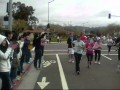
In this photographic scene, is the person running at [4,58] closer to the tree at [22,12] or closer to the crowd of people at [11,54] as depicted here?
the crowd of people at [11,54]

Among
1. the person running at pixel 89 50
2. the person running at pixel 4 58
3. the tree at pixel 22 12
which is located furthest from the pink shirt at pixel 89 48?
the tree at pixel 22 12

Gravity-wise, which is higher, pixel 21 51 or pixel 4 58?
pixel 4 58

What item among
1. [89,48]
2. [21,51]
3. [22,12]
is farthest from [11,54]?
[22,12]

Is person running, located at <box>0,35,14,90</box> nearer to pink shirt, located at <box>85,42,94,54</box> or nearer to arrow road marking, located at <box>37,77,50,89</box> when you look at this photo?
arrow road marking, located at <box>37,77,50,89</box>

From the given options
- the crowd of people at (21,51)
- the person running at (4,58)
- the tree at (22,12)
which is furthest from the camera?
the tree at (22,12)

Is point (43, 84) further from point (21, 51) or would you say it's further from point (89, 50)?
point (89, 50)

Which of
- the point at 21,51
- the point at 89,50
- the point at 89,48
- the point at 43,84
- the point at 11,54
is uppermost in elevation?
the point at 11,54

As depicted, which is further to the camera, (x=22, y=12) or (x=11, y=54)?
(x=22, y=12)

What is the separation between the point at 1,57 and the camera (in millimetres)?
9156

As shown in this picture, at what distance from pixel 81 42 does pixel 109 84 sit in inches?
145

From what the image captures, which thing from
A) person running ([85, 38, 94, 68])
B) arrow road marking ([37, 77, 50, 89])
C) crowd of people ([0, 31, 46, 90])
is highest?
crowd of people ([0, 31, 46, 90])

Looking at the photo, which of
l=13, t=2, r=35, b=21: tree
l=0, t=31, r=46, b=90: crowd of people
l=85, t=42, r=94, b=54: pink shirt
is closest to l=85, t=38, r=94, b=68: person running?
Result: l=85, t=42, r=94, b=54: pink shirt

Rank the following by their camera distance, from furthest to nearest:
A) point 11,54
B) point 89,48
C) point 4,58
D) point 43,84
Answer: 1. point 89,48
2. point 43,84
3. point 11,54
4. point 4,58

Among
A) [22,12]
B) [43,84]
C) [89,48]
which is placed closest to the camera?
[43,84]
